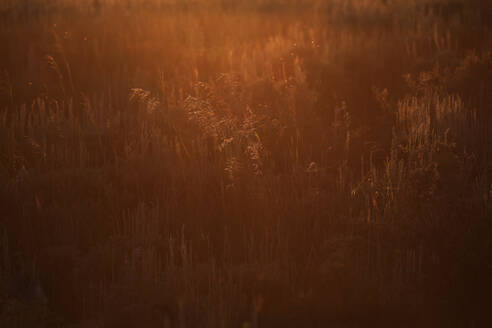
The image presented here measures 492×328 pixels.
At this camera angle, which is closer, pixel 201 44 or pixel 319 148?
pixel 319 148

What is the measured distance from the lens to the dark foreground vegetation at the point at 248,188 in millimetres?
3275

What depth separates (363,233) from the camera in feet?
12.9

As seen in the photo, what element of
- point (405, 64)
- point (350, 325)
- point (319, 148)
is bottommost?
point (350, 325)

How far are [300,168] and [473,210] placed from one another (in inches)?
64.6

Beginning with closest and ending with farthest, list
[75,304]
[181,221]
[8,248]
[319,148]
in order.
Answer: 1. [75,304]
2. [8,248]
3. [181,221]
4. [319,148]

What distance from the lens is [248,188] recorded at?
4.61 m

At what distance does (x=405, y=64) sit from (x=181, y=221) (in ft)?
16.1

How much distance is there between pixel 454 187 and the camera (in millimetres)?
4332

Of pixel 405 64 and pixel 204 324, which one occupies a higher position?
pixel 405 64

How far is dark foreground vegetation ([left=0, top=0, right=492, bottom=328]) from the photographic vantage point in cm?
328

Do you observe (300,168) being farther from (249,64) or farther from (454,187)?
(249,64)

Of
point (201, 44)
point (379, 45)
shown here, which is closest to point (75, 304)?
point (201, 44)

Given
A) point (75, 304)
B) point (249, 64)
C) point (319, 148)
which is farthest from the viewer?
point (249, 64)

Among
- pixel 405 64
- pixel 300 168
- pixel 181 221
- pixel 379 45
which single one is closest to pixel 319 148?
pixel 300 168
